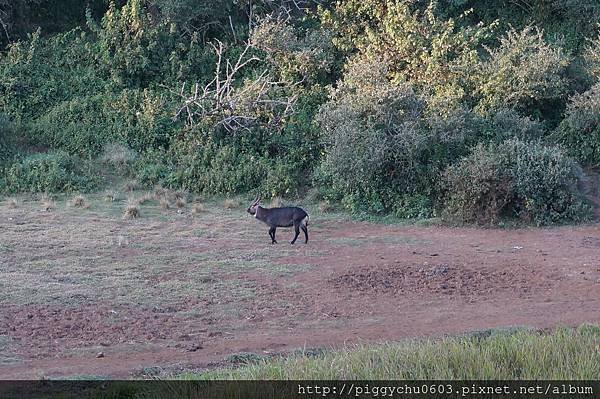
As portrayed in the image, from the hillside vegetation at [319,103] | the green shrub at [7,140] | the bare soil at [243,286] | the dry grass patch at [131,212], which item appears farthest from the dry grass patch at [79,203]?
the green shrub at [7,140]

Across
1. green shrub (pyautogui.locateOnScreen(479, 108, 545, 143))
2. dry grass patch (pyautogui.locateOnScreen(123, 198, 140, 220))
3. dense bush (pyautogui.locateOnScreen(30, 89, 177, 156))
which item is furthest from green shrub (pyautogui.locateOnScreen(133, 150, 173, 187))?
green shrub (pyautogui.locateOnScreen(479, 108, 545, 143))

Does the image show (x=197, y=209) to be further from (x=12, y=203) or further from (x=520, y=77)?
(x=520, y=77)

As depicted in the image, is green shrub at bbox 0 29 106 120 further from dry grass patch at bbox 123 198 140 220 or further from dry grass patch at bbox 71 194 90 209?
dry grass patch at bbox 123 198 140 220

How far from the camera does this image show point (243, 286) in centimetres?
1323

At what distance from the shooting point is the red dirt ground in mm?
10211

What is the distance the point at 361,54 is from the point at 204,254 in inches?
386

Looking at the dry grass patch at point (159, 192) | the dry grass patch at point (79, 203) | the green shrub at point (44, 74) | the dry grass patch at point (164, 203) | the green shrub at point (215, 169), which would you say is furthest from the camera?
the green shrub at point (44, 74)

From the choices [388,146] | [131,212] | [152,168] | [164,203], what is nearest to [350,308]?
[131,212]

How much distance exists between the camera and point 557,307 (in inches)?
482

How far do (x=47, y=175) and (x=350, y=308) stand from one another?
10.4m

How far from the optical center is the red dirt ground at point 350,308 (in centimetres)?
1021

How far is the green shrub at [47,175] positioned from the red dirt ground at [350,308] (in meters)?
5.82

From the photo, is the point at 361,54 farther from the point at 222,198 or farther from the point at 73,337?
the point at 73,337

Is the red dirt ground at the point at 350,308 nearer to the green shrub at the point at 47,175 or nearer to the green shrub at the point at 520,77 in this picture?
the green shrub at the point at 520,77
